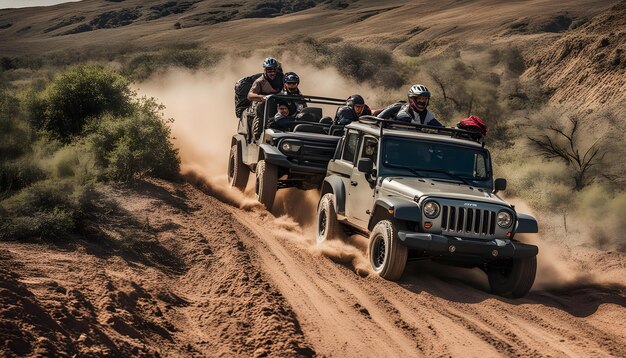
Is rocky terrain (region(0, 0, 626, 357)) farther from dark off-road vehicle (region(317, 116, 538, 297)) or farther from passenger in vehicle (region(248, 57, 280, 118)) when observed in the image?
passenger in vehicle (region(248, 57, 280, 118))

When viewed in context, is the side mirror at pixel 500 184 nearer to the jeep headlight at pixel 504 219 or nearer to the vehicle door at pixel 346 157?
the jeep headlight at pixel 504 219

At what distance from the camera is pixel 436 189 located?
9.26 metres

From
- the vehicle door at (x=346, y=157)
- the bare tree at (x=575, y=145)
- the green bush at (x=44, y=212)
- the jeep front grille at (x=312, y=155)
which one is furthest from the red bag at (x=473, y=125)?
the bare tree at (x=575, y=145)

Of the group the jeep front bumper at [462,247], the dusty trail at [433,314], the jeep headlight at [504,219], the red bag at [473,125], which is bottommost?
the dusty trail at [433,314]

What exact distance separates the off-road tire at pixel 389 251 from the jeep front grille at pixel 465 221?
1.83 ft

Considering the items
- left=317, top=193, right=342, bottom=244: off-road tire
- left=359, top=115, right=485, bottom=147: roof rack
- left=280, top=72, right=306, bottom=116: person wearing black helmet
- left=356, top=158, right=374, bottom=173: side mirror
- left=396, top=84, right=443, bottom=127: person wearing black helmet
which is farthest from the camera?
left=280, top=72, right=306, bottom=116: person wearing black helmet

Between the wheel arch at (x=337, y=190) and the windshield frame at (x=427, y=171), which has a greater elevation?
the windshield frame at (x=427, y=171)

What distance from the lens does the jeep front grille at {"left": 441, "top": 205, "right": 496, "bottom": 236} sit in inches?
350

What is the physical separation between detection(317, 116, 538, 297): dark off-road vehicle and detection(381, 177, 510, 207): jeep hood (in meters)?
0.01

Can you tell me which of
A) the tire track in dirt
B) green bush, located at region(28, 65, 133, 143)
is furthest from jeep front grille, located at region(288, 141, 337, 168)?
green bush, located at region(28, 65, 133, 143)

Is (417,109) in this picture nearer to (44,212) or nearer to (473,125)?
(473,125)

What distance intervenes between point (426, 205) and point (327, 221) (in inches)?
91.5

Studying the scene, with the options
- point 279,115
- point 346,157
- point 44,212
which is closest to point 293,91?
point 279,115

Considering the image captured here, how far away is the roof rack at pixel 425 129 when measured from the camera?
1030cm
